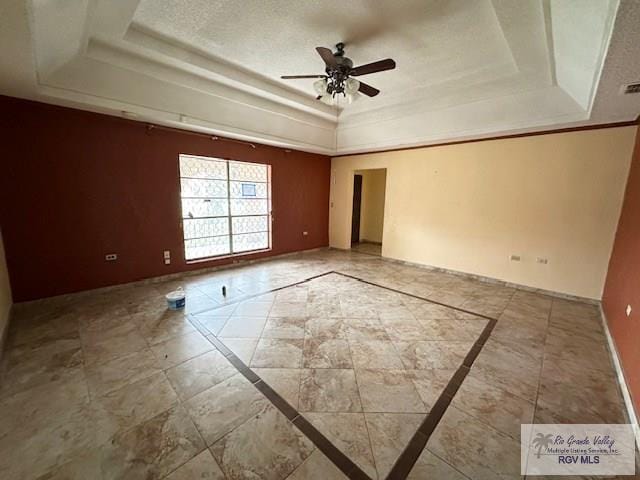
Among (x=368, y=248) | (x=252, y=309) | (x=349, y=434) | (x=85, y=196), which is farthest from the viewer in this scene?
(x=368, y=248)

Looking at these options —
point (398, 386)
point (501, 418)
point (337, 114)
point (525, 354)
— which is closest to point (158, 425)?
point (398, 386)

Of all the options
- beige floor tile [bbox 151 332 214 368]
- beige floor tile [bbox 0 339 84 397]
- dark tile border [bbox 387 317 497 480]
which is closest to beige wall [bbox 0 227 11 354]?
beige floor tile [bbox 0 339 84 397]

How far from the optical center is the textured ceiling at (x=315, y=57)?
1838 mm

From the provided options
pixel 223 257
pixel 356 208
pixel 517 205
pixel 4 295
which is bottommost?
pixel 223 257

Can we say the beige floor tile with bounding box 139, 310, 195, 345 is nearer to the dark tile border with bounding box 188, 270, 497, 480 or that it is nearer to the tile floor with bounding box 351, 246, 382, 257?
the dark tile border with bounding box 188, 270, 497, 480

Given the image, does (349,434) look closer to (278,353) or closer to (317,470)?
(317,470)

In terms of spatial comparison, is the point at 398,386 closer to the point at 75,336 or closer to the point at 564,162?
the point at 75,336

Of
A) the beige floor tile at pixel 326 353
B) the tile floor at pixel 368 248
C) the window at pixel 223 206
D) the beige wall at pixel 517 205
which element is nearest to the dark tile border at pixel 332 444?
the beige floor tile at pixel 326 353

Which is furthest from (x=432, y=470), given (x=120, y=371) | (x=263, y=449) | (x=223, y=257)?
(x=223, y=257)

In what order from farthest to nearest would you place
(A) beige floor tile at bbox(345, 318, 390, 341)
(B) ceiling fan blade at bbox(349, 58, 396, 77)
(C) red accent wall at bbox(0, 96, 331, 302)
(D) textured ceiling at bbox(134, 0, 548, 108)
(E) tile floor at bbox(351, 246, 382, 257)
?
(E) tile floor at bbox(351, 246, 382, 257)
(C) red accent wall at bbox(0, 96, 331, 302)
(A) beige floor tile at bbox(345, 318, 390, 341)
(B) ceiling fan blade at bbox(349, 58, 396, 77)
(D) textured ceiling at bbox(134, 0, 548, 108)

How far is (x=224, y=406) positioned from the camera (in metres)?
1.69

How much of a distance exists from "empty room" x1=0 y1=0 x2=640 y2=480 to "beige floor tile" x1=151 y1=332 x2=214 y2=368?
0.10 ft

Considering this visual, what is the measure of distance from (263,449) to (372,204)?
699cm

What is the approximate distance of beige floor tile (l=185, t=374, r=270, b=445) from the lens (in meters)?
1.53
